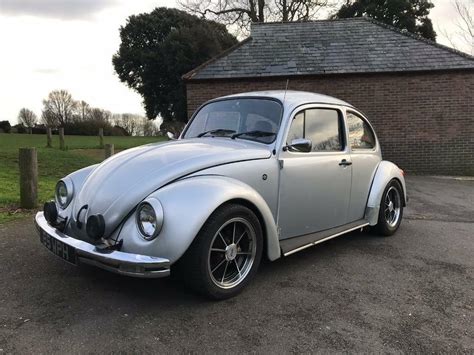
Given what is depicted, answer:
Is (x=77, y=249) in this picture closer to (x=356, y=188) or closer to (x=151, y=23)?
(x=356, y=188)

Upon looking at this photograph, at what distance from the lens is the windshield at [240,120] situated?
4375 mm

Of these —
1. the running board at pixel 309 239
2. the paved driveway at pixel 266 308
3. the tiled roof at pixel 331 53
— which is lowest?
the paved driveway at pixel 266 308

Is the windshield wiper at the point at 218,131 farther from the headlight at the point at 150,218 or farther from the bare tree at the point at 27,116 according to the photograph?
the bare tree at the point at 27,116

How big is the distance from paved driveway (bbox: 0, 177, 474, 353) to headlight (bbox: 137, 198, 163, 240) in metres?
0.63

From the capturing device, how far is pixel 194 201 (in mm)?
3275

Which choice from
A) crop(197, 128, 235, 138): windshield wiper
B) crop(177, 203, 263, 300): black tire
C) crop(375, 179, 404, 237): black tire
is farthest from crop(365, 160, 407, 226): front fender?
crop(177, 203, 263, 300): black tire

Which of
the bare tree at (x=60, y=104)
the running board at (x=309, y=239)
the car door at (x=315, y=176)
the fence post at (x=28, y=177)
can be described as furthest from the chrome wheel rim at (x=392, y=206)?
the bare tree at (x=60, y=104)

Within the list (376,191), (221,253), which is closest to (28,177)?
(221,253)

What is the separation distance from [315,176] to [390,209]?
1907mm

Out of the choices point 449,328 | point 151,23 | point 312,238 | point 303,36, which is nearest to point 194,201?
point 312,238

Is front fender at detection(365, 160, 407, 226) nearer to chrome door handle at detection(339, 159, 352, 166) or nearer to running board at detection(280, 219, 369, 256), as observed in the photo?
running board at detection(280, 219, 369, 256)

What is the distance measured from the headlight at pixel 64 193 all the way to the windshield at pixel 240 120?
1466mm

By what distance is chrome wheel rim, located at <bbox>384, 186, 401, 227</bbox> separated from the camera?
5.73m

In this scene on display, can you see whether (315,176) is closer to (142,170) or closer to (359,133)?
(359,133)
